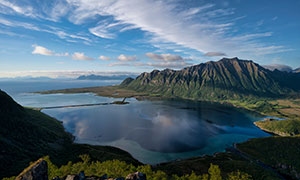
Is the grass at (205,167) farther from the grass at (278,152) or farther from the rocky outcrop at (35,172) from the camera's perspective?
the rocky outcrop at (35,172)

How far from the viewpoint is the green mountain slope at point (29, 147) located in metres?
92.6

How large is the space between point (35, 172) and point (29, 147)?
123m

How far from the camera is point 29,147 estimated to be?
4434 inches

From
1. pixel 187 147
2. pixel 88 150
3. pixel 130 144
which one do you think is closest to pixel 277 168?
pixel 187 147

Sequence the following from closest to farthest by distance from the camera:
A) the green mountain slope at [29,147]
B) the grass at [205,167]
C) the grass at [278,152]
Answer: the green mountain slope at [29,147]
the grass at [205,167]
the grass at [278,152]

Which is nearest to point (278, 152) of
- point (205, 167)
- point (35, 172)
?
point (205, 167)

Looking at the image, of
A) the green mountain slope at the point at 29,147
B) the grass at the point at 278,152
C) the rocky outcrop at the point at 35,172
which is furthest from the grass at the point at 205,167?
the rocky outcrop at the point at 35,172

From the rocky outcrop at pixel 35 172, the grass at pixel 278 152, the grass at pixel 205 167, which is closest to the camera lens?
the rocky outcrop at pixel 35 172

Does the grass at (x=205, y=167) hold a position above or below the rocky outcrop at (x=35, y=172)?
below

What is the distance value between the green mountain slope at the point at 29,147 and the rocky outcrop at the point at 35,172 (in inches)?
Answer: 3300

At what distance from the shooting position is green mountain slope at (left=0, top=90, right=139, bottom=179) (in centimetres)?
9262

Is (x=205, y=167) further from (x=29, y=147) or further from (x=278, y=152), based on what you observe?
(x=29, y=147)

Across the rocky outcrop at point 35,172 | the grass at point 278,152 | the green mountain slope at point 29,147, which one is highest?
the rocky outcrop at point 35,172

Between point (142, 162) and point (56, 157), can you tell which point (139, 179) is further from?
point (56, 157)
